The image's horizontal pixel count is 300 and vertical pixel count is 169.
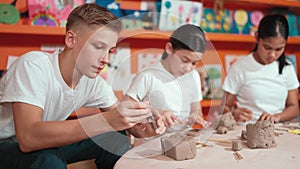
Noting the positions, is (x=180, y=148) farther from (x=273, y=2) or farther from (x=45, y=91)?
(x=273, y=2)

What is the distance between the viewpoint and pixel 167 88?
102 cm

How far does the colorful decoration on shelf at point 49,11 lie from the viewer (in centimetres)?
159

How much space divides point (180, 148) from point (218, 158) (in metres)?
0.10

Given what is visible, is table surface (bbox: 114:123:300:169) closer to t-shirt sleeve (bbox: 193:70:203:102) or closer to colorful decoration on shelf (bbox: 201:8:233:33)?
t-shirt sleeve (bbox: 193:70:203:102)

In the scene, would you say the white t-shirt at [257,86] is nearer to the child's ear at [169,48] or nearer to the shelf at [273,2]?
the shelf at [273,2]

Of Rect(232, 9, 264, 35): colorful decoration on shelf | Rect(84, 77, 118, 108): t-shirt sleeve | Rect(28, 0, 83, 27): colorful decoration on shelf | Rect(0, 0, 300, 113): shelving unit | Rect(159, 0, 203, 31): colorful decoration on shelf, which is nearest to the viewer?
Rect(0, 0, 300, 113): shelving unit

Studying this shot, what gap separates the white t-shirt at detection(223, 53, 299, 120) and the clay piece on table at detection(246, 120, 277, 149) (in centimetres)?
67

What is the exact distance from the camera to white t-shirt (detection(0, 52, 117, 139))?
34.5 inches

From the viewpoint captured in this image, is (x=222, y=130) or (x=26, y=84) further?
(x=222, y=130)

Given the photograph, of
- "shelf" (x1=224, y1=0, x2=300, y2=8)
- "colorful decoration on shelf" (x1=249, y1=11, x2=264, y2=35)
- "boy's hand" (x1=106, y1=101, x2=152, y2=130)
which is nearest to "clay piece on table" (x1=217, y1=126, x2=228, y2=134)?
"boy's hand" (x1=106, y1=101, x2=152, y2=130)

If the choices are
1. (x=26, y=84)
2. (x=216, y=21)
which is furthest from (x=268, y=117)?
(x=216, y=21)

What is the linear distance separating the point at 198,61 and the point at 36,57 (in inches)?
17.8

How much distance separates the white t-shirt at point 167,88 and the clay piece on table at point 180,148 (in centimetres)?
11

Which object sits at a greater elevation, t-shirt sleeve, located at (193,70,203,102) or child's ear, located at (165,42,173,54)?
child's ear, located at (165,42,173,54)
